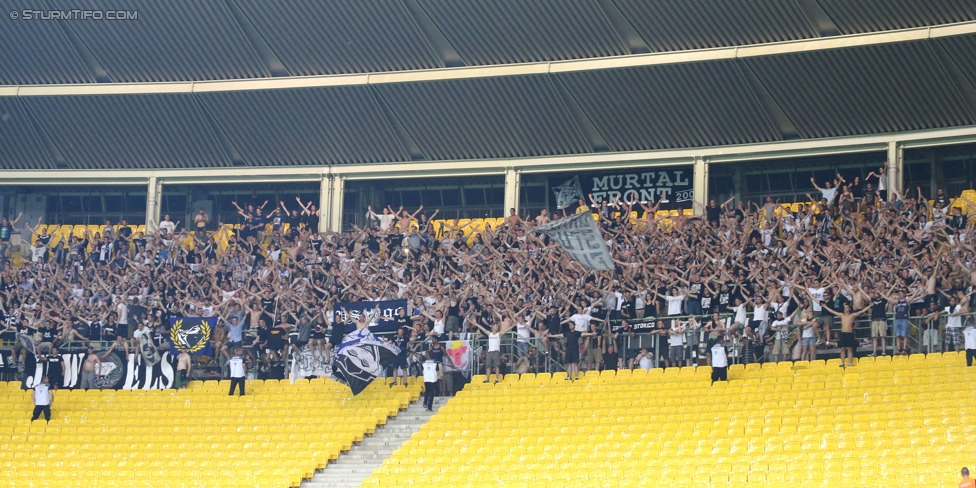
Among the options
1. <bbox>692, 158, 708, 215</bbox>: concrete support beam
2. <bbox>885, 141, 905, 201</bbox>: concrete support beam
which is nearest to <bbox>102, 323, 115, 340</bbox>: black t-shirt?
<bbox>692, 158, 708, 215</bbox>: concrete support beam

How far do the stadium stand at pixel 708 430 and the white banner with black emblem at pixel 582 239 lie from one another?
2340 mm

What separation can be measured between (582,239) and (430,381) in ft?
13.9

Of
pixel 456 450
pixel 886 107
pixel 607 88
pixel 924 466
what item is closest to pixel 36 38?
pixel 607 88

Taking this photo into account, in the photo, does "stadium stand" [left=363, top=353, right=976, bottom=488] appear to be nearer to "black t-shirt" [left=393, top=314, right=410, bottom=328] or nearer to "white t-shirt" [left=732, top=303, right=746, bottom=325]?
"white t-shirt" [left=732, top=303, right=746, bottom=325]

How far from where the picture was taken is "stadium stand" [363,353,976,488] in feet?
69.2

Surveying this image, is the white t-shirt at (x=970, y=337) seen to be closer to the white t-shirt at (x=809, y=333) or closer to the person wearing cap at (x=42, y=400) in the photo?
the white t-shirt at (x=809, y=333)

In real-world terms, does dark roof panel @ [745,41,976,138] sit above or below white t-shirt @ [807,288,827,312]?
above

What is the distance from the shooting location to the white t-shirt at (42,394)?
29.0 m

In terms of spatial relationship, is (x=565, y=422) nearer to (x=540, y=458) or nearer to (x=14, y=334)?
(x=540, y=458)

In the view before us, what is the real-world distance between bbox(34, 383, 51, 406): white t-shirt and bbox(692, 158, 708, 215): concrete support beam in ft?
51.4

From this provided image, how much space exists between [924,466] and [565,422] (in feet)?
23.2

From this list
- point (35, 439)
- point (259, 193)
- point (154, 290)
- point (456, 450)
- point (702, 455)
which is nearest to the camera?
point (702, 455)

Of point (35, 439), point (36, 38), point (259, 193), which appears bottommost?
point (35, 439)

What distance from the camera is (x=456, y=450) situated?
980 inches
